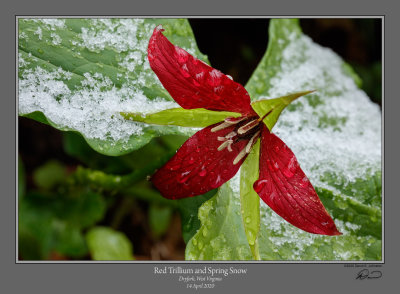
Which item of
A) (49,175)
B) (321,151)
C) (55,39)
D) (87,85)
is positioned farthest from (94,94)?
(49,175)

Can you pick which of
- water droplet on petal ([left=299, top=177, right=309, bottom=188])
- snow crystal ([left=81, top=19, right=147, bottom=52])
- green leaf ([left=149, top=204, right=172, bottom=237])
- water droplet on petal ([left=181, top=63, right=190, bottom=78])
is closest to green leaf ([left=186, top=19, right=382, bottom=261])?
water droplet on petal ([left=299, top=177, right=309, bottom=188])

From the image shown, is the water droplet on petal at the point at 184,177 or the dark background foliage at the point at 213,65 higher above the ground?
the dark background foliage at the point at 213,65

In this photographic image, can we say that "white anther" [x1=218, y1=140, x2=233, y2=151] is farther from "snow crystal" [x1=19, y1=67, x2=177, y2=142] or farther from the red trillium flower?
"snow crystal" [x1=19, y1=67, x2=177, y2=142]

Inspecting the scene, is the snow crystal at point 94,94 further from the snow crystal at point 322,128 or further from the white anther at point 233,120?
the snow crystal at point 322,128

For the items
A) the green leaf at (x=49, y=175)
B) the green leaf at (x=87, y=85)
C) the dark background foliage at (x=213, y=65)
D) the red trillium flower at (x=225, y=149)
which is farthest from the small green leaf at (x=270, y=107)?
the green leaf at (x=49, y=175)

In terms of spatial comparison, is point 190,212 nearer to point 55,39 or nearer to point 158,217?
point 55,39

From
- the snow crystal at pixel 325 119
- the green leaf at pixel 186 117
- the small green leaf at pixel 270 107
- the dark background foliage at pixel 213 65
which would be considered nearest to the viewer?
the small green leaf at pixel 270 107

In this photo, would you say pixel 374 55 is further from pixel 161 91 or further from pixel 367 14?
pixel 161 91

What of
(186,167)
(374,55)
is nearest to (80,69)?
(186,167)
